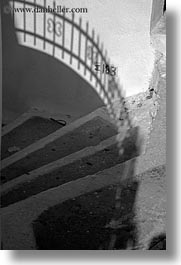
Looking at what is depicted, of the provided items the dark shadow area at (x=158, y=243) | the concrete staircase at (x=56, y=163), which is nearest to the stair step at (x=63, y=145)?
the concrete staircase at (x=56, y=163)

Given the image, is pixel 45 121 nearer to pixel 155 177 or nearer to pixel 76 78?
pixel 76 78

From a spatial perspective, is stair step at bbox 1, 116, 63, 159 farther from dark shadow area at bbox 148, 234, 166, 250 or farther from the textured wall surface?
dark shadow area at bbox 148, 234, 166, 250

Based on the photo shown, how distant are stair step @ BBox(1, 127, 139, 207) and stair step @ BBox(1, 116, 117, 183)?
39mm

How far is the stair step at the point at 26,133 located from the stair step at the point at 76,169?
188 millimetres

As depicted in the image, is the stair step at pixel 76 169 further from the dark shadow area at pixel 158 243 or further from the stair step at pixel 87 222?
the dark shadow area at pixel 158 243

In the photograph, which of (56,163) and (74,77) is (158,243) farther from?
(74,77)

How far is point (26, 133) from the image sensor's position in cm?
372

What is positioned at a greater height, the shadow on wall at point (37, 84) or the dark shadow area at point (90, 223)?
the shadow on wall at point (37, 84)

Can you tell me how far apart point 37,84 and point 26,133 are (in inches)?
12.3

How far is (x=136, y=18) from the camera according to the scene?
3.69 metres

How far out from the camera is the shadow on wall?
12.0ft

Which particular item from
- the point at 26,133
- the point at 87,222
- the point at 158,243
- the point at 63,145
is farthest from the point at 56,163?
the point at 158,243

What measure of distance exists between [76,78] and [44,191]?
28.8 inches

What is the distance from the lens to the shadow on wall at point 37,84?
365 centimetres
